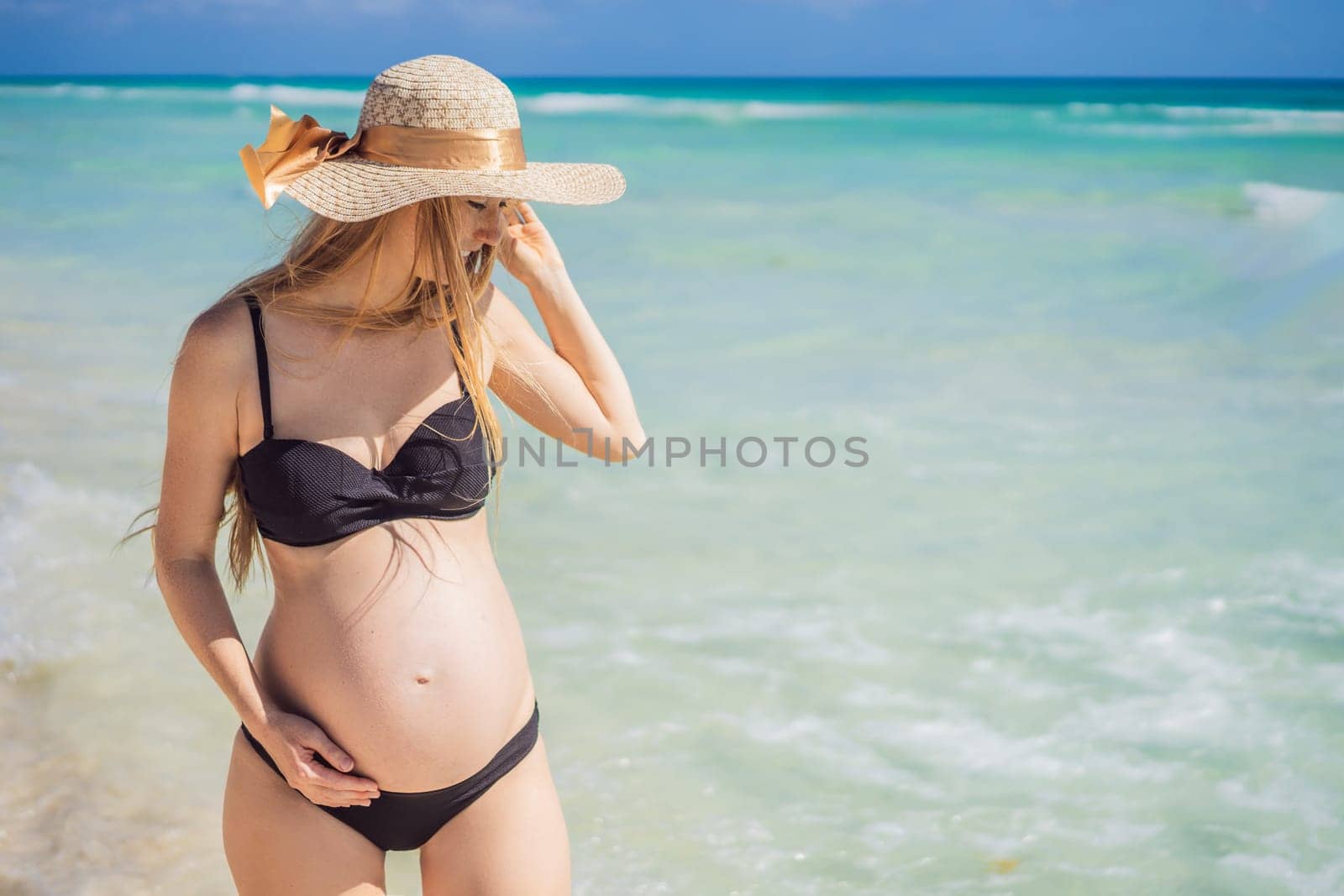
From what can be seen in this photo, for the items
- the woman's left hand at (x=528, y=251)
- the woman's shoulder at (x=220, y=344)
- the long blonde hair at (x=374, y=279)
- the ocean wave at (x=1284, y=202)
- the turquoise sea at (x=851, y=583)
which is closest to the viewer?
the woman's shoulder at (x=220, y=344)

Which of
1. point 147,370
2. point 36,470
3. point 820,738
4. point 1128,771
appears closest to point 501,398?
point 820,738

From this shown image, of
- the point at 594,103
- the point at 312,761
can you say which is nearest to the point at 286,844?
the point at 312,761

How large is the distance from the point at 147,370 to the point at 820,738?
4.84 meters

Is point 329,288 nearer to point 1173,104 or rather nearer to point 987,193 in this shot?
point 987,193

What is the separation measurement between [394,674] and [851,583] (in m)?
3.23

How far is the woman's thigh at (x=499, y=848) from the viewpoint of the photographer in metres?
1.80

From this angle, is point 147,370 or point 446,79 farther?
point 147,370

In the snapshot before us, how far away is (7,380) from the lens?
657 centimetres

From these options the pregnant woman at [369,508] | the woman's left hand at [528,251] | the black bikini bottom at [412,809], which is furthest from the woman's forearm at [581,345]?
the black bikini bottom at [412,809]

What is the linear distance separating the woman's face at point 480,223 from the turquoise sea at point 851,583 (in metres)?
1.92

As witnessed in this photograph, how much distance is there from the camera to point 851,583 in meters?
4.76

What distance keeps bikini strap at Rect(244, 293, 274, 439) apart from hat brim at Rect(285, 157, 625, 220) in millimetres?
169

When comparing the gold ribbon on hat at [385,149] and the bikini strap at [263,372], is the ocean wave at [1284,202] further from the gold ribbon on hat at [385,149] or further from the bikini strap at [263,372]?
the bikini strap at [263,372]

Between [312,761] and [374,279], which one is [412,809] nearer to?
[312,761]
